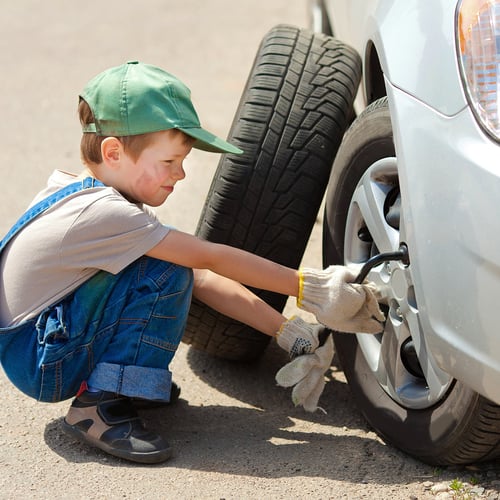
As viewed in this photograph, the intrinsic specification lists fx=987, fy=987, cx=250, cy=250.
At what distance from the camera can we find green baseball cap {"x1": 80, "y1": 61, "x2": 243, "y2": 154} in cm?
276

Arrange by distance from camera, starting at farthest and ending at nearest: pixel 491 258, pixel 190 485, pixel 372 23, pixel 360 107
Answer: pixel 360 107, pixel 372 23, pixel 190 485, pixel 491 258

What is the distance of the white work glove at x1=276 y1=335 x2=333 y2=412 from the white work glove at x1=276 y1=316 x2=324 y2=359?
25mm

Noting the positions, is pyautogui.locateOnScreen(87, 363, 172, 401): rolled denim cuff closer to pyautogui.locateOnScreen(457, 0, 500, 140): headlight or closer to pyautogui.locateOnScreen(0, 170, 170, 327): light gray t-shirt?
pyautogui.locateOnScreen(0, 170, 170, 327): light gray t-shirt

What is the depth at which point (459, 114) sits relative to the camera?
7.48ft

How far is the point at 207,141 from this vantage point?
9.20 feet

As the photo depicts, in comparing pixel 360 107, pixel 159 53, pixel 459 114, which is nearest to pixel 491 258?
pixel 459 114

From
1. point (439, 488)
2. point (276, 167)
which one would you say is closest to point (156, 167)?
point (276, 167)

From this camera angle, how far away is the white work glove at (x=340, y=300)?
2773 mm

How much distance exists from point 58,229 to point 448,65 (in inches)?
45.2

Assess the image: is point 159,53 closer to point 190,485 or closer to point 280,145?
point 280,145

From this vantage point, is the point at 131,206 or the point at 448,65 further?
the point at 131,206

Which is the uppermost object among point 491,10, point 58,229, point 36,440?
point 491,10

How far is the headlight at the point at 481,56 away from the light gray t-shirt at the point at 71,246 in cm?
96

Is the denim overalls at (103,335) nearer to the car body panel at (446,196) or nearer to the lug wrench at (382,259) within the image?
the lug wrench at (382,259)
